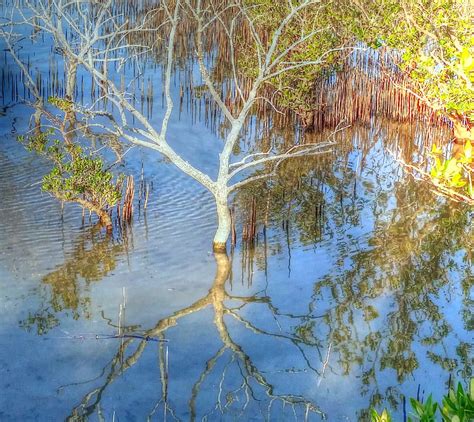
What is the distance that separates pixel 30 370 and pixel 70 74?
9608mm

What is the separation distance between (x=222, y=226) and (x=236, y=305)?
140cm

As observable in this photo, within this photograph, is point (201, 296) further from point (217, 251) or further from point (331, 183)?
point (331, 183)

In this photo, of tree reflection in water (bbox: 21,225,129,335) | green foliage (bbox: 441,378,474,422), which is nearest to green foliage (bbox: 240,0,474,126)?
tree reflection in water (bbox: 21,225,129,335)

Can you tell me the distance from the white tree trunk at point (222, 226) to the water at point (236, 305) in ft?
0.65

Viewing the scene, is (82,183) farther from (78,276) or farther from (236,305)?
(236,305)

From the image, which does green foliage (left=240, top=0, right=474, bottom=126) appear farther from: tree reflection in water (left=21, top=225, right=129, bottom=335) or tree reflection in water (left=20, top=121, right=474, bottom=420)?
tree reflection in water (left=21, top=225, right=129, bottom=335)

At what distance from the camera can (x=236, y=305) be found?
880cm

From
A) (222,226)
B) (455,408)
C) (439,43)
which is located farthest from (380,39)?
(455,408)

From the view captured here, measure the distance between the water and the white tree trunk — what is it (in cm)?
20

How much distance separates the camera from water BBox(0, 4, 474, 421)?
22.6 feet

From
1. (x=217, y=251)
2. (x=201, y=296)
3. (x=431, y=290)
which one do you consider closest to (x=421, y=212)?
(x=431, y=290)

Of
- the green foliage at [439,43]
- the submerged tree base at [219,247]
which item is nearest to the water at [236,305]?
the submerged tree base at [219,247]

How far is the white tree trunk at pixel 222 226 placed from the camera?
9586mm

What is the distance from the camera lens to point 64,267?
31.3 ft
